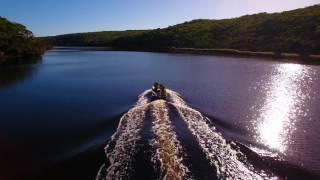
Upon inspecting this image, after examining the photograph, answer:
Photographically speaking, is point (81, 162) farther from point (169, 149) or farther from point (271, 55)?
point (271, 55)

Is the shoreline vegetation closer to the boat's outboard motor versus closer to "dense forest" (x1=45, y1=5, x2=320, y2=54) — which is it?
"dense forest" (x1=45, y1=5, x2=320, y2=54)

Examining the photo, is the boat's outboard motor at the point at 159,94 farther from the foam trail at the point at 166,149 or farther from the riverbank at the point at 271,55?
the riverbank at the point at 271,55

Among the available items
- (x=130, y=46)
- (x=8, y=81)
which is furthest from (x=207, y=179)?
(x=130, y=46)

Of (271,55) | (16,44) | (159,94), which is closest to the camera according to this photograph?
(159,94)

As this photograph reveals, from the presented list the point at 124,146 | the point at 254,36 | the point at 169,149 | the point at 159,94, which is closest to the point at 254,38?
the point at 254,36

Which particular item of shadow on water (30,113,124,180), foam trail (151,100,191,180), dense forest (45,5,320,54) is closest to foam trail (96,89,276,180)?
foam trail (151,100,191,180)

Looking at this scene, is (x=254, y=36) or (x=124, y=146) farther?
(x=254, y=36)
